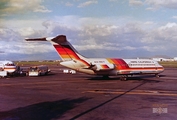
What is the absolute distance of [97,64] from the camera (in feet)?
137

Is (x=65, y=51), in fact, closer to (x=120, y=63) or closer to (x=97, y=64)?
(x=97, y=64)

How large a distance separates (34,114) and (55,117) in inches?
63.8

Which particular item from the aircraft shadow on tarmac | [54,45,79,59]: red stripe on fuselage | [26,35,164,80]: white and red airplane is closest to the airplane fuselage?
[26,35,164,80]: white and red airplane

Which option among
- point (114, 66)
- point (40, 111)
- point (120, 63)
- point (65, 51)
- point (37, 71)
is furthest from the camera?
point (37, 71)

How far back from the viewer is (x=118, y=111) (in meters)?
16.2

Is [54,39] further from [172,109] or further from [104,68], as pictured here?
[172,109]

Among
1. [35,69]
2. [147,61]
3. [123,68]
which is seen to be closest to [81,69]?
[123,68]

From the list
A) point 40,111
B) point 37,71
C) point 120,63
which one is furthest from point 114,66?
point 40,111

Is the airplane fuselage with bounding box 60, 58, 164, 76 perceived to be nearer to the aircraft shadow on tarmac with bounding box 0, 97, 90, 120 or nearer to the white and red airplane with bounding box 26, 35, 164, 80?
the white and red airplane with bounding box 26, 35, 164, 80

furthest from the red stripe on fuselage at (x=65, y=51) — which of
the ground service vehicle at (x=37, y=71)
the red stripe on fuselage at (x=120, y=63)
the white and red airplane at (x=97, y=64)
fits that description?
the ground service vehicle at (x=37, y=71)

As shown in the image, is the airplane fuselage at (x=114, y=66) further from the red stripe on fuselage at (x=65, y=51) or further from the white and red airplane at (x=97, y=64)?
the red stripe on fuselage at (x=65, y=51)

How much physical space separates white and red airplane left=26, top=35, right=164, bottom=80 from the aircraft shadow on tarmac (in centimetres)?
1946

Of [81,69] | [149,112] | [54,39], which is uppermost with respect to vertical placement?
[54,39]

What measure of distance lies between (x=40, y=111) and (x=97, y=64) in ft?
86.1
